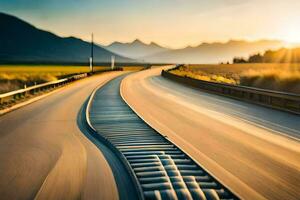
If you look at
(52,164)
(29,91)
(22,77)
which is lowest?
(22,77)

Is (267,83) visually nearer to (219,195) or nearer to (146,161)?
(146,161)

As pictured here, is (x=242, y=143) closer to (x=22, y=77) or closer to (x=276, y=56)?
(x=22, y=77)

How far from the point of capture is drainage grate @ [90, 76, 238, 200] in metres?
6.36

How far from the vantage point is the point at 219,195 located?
6258mm

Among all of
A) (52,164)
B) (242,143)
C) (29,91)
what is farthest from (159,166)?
(29,91)

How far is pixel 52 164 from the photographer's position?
827 cm

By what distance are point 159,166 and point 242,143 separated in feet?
10.6

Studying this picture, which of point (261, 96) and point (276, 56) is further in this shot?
point (276, 56)

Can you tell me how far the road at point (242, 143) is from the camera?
275 inches

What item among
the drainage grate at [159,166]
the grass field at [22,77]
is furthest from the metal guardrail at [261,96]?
the grass field at [22,77]

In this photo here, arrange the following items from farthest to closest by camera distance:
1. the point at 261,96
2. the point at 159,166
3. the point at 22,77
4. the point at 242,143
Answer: the point at 22,77 → the point at 261,96 → the point at 242,143 → the point at 159,166

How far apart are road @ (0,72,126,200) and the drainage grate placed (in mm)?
574

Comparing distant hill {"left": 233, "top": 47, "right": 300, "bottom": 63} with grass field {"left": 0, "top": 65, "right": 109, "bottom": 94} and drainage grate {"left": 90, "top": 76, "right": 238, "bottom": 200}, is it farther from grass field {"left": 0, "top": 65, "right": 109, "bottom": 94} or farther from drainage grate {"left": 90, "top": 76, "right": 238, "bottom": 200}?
drainage grate {"left": 90, "top": 76, "right": 238, "bottom": 200}

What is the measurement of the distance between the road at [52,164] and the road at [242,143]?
2.16 meters
